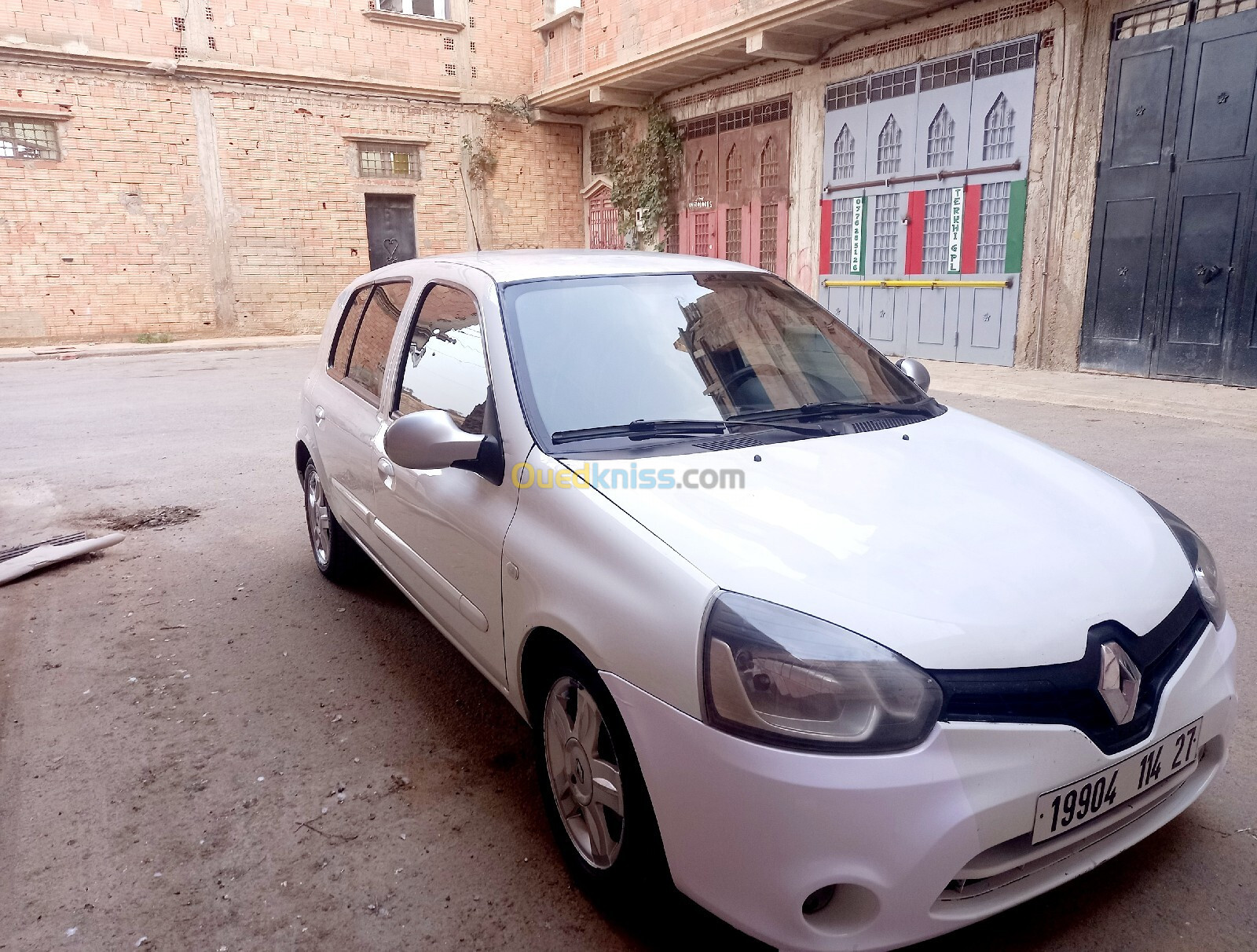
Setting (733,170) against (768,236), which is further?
(733,170)

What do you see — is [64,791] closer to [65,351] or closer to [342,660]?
[342,660]

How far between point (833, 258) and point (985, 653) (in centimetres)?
1291

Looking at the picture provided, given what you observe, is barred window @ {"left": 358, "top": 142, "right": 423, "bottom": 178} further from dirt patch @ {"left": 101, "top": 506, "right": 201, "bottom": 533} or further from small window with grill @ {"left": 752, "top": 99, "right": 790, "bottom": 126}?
dirt patch @ {"left": 101, "top": 506, "right": 201, "bottom": 533}

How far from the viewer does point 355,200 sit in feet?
62.6

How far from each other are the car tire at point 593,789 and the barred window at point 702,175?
606 inches

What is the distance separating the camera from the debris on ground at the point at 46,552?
4730mm

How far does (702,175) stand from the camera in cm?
1666

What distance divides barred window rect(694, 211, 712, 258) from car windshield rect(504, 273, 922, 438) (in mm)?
13735

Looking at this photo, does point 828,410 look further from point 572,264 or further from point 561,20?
point 561,20

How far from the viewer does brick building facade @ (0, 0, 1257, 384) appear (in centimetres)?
998

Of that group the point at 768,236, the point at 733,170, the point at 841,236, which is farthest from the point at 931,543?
the point at 733,170

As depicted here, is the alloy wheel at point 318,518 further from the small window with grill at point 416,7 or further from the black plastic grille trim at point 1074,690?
the small window with grill at point 416,7

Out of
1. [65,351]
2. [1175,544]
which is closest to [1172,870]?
[1175,544]

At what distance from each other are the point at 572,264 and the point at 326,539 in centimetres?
213
